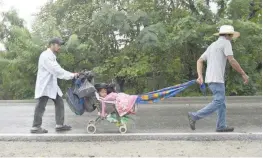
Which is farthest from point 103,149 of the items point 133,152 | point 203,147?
point 203,147

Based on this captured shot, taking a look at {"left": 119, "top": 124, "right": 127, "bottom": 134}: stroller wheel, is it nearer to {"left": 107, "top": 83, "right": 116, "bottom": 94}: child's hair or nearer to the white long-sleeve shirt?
{"left": 107, "top": 83, "right": 116, "bottom": 94}: child's hair

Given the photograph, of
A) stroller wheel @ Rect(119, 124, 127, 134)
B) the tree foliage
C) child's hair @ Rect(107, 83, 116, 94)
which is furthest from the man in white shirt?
the tree foliage

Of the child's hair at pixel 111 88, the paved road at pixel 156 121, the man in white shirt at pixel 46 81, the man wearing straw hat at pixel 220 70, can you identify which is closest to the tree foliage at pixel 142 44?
the paved road at pixel 156 121

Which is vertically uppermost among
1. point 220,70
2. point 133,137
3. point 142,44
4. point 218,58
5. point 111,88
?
point 142,44

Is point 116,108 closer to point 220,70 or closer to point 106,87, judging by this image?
point 106,87

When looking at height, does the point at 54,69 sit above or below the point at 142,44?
below

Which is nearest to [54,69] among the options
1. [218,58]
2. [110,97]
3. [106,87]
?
[106,87]

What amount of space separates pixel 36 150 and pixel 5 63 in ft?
30.8

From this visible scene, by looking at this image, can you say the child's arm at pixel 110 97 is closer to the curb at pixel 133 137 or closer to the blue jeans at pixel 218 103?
the curb at pixel 133 137

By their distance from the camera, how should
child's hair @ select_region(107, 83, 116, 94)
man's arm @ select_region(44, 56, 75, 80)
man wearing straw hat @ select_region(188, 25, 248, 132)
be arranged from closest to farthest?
man wearing straw hat @ select_region(188, 25, 248, 132)
man's arm @ select_region(44, 56, 75, 80)
child's hair @ select_region(107, 83, 116, 94)

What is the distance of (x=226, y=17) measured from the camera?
15.5m

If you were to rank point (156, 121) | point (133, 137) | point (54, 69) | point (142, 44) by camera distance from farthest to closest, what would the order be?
point (142, 44), point (156, 121), point (54, 69), point (133, 137)

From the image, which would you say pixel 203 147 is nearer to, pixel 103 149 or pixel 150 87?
pixel 103 149

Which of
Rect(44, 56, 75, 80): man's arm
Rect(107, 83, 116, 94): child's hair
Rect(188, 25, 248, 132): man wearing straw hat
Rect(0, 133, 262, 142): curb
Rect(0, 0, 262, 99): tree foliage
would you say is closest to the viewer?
Rect(0, 133, 262, 142): curb
